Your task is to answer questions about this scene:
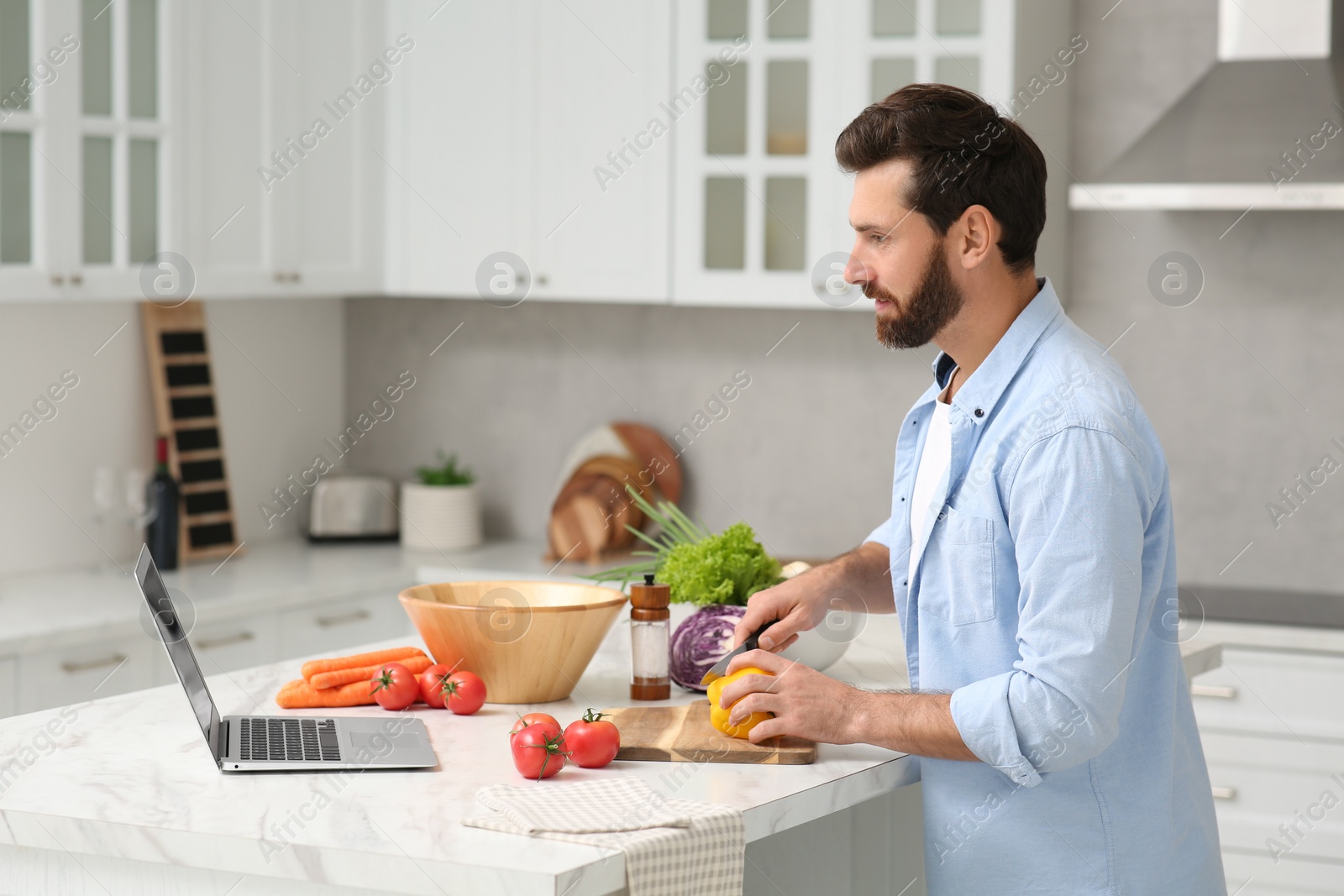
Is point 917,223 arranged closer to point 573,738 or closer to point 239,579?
point 573,738

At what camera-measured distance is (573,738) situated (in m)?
1.67

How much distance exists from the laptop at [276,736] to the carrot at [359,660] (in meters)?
0.13

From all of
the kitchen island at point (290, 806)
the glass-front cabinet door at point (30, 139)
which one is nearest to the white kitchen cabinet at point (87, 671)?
the glass-front cabinet door at point (30, 139)

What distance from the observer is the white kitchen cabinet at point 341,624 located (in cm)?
352

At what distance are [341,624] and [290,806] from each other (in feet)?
6.99

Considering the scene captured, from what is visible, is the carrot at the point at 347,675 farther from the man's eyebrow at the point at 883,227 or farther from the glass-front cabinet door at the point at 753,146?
the glass-front cabinet door at the point at 753,146

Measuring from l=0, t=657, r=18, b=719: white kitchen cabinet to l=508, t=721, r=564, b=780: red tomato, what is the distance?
1.67 meters

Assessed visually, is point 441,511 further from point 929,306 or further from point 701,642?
point 929,306

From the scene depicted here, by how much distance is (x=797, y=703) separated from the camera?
171 centimetres

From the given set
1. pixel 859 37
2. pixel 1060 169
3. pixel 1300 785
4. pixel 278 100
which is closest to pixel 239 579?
pixel 278 100

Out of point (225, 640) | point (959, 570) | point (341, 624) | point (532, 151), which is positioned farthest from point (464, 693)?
point (532, 151)

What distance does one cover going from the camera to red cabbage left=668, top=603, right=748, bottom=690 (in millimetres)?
2006

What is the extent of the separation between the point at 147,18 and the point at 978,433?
238cm

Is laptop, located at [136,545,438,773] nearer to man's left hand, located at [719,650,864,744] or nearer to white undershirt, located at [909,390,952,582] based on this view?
man's left hand, located at [719,650,864,744]
